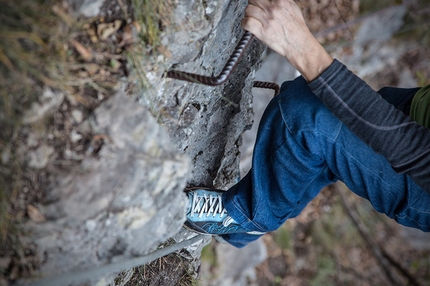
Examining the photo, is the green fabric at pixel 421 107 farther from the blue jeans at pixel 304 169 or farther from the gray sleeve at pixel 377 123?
the blue jeans at pixel 304 169

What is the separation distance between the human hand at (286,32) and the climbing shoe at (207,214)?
898 mm

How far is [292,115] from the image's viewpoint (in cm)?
179

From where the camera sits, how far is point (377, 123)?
1566 millimetres

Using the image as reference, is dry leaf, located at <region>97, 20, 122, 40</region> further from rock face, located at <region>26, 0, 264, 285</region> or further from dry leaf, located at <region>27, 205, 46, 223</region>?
dry leaf, located at <region>27, 205, 46, 223</region>

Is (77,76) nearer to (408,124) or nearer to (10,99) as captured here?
(10,99)

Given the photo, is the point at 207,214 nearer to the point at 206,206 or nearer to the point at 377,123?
the point at 206,206

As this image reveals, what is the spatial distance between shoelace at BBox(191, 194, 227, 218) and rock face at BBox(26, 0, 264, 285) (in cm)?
38

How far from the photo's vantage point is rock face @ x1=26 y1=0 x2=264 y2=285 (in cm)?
129

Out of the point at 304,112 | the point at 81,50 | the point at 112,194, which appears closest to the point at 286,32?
the point at 304,112

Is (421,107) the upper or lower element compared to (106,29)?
lower

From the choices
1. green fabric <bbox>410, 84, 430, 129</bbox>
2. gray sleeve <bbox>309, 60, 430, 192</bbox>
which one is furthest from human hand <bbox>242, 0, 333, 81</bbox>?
green fabric <bbox>410, 84, 430, 129</bbox>

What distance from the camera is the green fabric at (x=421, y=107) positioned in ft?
5.37

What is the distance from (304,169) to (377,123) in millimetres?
430

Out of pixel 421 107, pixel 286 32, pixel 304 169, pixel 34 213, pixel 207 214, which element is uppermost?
pixel 286 32
